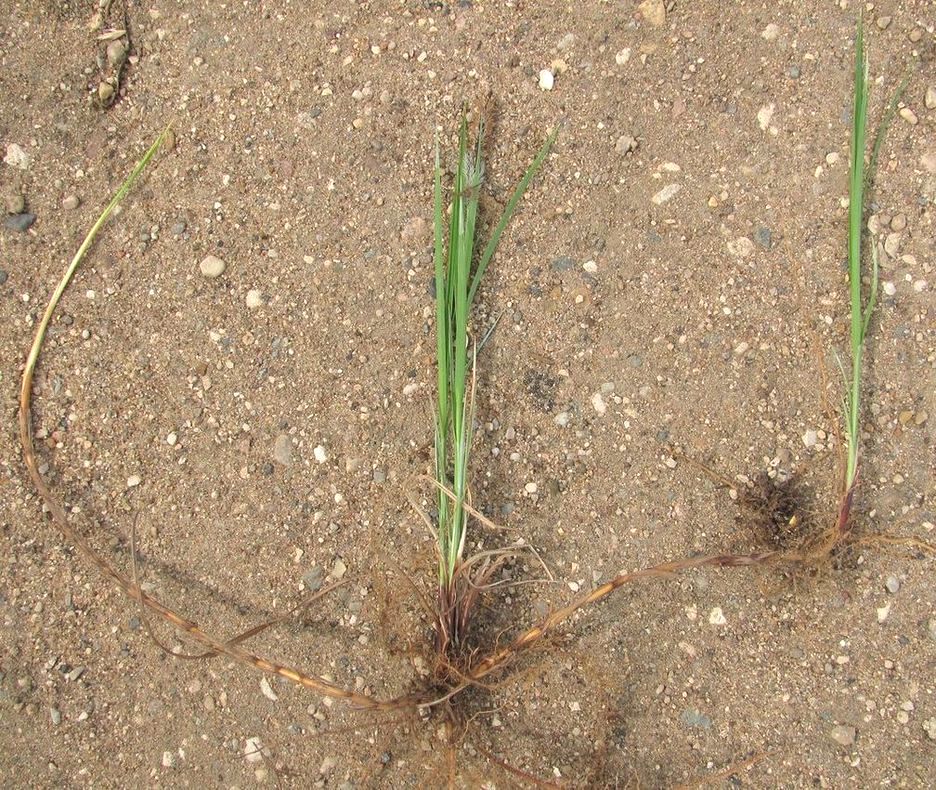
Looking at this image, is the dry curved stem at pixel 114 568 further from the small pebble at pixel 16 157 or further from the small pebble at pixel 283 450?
the small pebble at pixel 283 450

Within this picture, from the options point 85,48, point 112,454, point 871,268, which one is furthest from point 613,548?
point 85,48

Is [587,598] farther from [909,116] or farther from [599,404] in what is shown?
[909,116]

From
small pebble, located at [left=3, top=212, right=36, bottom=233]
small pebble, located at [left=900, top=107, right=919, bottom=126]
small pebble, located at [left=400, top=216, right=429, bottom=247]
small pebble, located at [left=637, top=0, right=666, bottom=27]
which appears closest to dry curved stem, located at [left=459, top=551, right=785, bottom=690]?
small pebble, located at [left=400, top=216, right=429, bottom=247]

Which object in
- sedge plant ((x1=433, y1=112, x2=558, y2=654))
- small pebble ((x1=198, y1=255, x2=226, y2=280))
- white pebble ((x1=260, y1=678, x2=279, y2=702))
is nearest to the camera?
sedge plant ((x1=433, y1=112, x2=558, y2=654))

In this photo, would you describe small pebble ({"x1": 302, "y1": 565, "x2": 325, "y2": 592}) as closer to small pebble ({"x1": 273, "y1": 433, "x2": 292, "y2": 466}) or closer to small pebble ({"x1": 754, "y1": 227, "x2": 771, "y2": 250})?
small pebble ({"x1": 273, "y1": 433, "x2": 292, "y2": 466})

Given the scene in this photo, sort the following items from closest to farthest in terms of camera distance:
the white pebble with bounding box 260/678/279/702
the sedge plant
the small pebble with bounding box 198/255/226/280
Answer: the sedge plant < the white pebble with bounding box 260/678/279/702 < the small pebble with bounding box 198/255/226/280
